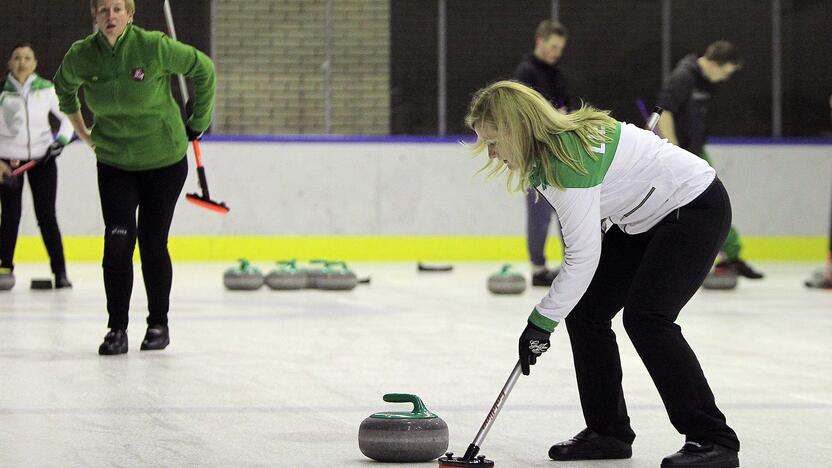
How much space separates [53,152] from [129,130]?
3.33m

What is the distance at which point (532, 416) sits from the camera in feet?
12.9

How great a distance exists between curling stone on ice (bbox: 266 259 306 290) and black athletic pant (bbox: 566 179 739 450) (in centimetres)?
519

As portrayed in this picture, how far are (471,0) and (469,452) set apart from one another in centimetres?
957

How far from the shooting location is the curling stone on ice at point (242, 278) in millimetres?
8438

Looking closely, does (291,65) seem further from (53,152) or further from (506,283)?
(506,283)

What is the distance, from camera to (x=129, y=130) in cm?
513

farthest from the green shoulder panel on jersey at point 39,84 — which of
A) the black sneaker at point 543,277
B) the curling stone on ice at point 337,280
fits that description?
the black sneaker at point 543,277

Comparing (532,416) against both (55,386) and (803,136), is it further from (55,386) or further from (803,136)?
(803,136)

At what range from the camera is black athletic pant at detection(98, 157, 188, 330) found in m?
5.16

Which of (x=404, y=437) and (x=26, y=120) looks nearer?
(x=404, y=437)

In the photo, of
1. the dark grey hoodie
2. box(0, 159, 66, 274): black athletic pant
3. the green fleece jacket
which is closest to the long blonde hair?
the green fleece jacket

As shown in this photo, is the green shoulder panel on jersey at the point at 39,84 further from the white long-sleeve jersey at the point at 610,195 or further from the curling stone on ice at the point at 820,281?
the white long-sleeve jersey at the point at 610,195

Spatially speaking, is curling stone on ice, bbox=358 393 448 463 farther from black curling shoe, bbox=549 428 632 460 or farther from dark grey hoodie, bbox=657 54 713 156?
dark grey hoodie, bbox=657 54 713 156

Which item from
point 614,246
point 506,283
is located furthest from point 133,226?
point 506,283
